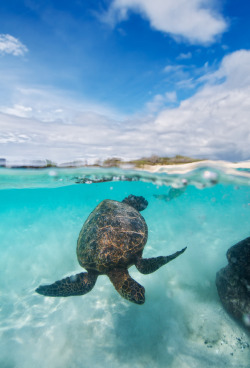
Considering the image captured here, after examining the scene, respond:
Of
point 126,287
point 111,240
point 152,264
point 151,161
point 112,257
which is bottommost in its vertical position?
point 126,287

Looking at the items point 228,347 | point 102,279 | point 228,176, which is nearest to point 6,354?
point 102,279

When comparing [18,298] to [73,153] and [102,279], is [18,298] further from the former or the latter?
[73,153]

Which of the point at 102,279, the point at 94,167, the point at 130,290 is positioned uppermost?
the point at 94,167

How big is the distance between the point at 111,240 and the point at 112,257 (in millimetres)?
534

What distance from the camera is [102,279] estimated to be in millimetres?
11398

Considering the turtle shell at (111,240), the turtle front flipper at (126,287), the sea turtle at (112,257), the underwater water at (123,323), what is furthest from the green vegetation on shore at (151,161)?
the turtle front flipper at (126,287)

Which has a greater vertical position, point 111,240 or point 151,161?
point 151,161

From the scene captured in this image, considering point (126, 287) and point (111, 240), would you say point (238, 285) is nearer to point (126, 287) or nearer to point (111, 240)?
point (126, 287)

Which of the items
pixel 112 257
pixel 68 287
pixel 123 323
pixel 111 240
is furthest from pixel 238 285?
pixel 68 287

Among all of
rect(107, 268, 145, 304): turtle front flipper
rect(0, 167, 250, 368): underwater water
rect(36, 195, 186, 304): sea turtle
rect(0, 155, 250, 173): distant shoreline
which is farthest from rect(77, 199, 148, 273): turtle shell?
rect(0, 155, 250, 173): distant shoreline

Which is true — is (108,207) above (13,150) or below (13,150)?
below

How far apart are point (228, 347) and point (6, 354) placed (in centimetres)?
845

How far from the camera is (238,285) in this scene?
23.9ft

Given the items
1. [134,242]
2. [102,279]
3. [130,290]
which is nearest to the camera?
[130,290]
